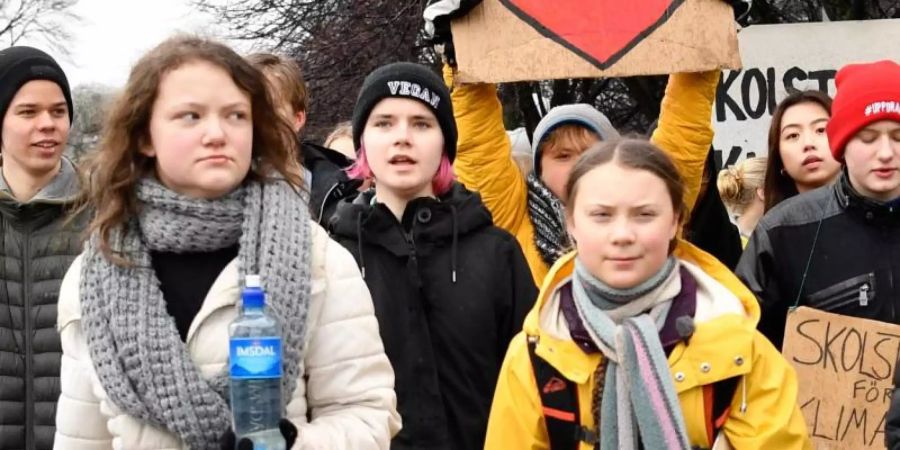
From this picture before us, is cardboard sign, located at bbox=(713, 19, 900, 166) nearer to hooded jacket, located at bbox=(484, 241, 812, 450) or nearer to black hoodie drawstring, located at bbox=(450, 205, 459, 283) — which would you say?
black hoodie drawstring, located at bbox=(450, 205, 459, 283)

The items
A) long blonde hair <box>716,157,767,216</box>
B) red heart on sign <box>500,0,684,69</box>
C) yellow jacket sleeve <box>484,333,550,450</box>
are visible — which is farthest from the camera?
long blonde hair <box>716,157,767,216</box>

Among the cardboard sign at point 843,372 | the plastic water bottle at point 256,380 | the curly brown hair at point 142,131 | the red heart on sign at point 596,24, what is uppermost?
the red heart on sign at point 596,24

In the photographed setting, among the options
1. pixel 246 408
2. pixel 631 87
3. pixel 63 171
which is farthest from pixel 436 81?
pixel 631 87

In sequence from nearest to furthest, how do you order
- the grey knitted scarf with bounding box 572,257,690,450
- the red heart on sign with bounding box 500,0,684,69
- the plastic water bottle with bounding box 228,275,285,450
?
the plastic water bottle with bounding box 228,275,285,450
the grey knitted scarf with bounding box 572,257,690,450
the red heart on sign with bounding box 500,0,684,69

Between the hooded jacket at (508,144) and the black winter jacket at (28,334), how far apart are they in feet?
4.52

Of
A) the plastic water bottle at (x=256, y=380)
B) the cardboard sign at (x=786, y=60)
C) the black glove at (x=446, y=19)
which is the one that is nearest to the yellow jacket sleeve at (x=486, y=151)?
the black glove at (x=446, y=19)

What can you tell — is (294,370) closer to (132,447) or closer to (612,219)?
(132,447)

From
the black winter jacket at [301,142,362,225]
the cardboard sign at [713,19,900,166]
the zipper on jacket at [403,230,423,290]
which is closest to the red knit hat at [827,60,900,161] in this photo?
the zipper on jacket at [403,230,423,290]

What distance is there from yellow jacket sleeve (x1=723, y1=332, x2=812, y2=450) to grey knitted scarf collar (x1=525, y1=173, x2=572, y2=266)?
1372 mm

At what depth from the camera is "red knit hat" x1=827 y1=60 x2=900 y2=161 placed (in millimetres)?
4012

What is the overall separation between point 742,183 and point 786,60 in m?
2.41

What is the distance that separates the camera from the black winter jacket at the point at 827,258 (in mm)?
3979

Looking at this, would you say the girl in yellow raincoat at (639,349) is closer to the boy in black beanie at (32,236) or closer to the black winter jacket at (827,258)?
the black winter jacket at (827,258)

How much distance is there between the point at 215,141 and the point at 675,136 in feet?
6.74
